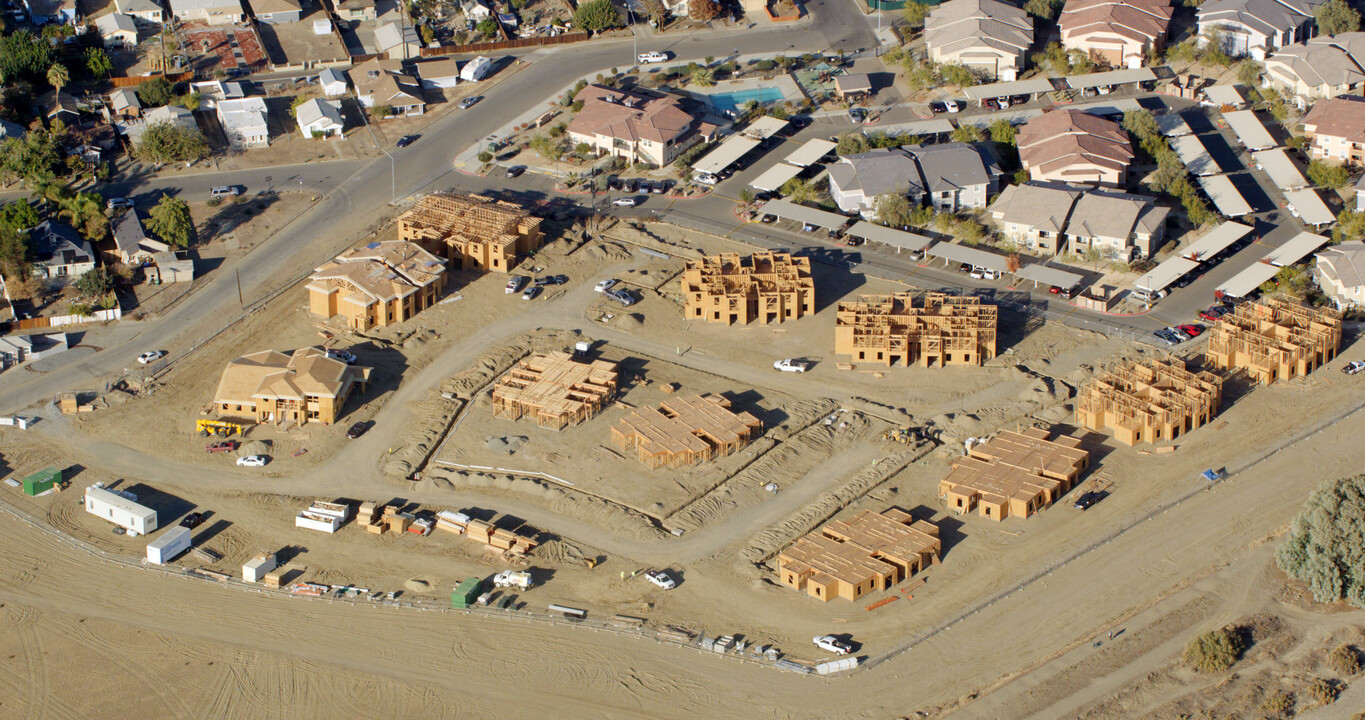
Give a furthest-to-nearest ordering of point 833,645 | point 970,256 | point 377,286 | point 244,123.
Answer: point 244,123
point 970,256
point 377,286
point 833,645

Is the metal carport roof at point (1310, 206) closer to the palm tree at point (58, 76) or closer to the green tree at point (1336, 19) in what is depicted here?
the green tree at point (1336, 19)

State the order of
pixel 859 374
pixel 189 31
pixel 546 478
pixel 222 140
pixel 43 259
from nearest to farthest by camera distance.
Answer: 1. pixel 546 478
2. pixel 859 374
3. pixel 43 259
4. pixel 222 140
5. pixel 189 31

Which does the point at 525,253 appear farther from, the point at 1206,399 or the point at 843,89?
the point at 1206,399

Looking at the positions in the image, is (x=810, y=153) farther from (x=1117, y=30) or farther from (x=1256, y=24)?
(x=1256, y=24)

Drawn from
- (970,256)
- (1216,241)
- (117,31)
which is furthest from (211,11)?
(1216,241)

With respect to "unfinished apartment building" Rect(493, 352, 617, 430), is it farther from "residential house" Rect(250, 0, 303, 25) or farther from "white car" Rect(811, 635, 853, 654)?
"residential house" Rect(250, 0, 303, 25)

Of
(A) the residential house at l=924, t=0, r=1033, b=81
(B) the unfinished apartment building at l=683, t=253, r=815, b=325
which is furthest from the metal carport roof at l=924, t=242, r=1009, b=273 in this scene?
(A) the residential house at l=924, t=0, r=1033, b=81

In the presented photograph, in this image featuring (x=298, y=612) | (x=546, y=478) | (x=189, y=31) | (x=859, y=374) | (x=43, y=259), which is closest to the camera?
(x=298, y=612)

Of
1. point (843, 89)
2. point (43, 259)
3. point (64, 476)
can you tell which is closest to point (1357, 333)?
point (843, 89)
